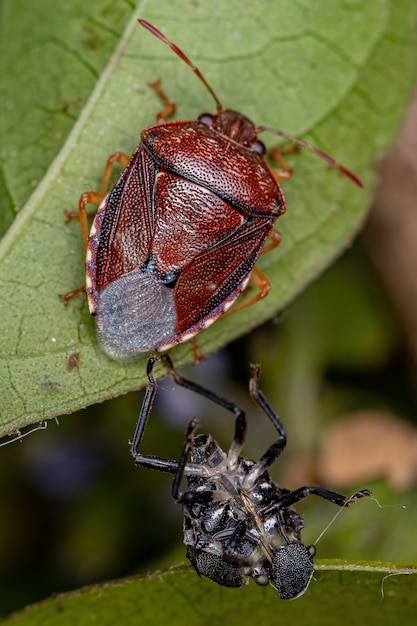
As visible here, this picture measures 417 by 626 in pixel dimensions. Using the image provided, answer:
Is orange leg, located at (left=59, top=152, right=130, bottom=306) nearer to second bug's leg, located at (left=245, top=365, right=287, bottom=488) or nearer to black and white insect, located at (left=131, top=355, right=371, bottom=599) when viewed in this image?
black and white insect, located at (left=131, top=355, right=371, bottom=599)

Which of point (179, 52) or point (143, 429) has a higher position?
point (179, 52)

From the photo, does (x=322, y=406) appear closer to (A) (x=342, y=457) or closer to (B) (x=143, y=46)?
(A) (x=342, y=457)

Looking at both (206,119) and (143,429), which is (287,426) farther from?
(206,119)

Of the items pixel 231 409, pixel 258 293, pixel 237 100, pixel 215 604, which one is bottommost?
pixel 215 604

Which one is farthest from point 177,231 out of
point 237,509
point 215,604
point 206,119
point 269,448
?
point 215,604

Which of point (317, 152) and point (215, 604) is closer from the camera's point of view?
point (215, 604)

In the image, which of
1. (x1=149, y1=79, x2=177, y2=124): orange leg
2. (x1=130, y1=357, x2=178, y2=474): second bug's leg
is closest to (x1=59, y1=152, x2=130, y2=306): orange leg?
(x1=149, y1=79, x2=177, y2=124): orange leg

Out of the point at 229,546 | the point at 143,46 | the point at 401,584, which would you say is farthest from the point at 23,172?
the point at 401,584
